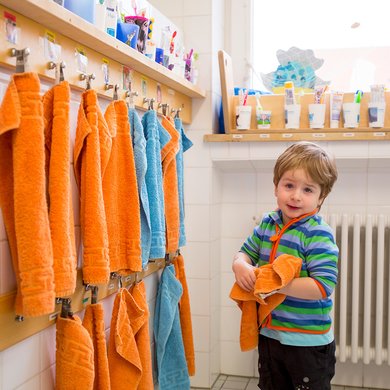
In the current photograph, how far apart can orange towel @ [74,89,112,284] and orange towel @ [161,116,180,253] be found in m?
0.51

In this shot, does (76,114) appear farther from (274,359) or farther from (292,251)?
(274,359)

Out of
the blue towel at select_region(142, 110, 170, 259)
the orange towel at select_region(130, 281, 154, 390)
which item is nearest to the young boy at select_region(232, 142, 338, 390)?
the blue towel at select_region(142, 110, 170, 259)

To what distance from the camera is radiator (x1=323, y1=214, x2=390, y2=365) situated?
8.08 feet

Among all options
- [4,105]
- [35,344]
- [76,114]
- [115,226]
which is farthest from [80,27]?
[35,344]

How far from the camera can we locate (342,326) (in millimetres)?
2508

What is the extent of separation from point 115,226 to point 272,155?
1131 millimetres

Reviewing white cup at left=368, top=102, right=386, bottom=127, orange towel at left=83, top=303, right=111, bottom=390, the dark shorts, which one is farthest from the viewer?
white cup at left=368, top=102, right=386, bottom=127

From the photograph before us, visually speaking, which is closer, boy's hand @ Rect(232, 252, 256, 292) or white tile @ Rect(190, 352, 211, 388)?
boy's hand @ Rect(232, 252, 256, 292)

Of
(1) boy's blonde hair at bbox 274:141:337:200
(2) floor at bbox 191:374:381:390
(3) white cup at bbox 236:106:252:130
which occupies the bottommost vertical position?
(2) floor at bbox 191:374:381:390

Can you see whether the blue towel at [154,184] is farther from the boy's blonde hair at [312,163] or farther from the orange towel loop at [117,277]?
the boy's blonde hair at [312,163]

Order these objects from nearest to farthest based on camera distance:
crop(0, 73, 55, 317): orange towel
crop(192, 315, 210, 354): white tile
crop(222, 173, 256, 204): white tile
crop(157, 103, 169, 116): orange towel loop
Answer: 1. crop(0, 73, 55, 317): orange towel
2. crop(157, 103, 169, 116): orange towel loop
3. crop(192, 315, 210, 354): white tile
4. crop(222, 173, 256, 204): white tile

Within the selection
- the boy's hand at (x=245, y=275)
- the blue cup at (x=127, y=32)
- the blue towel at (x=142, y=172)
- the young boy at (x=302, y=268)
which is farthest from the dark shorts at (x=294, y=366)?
the blue cup at (x=127, y=32)

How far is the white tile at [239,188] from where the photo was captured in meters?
2.70

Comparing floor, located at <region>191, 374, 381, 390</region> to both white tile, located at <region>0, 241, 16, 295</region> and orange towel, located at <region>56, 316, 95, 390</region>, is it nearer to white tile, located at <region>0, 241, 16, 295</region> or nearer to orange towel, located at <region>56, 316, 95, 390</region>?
orange towel, located at <region>56, 316, 95, 390</region>
